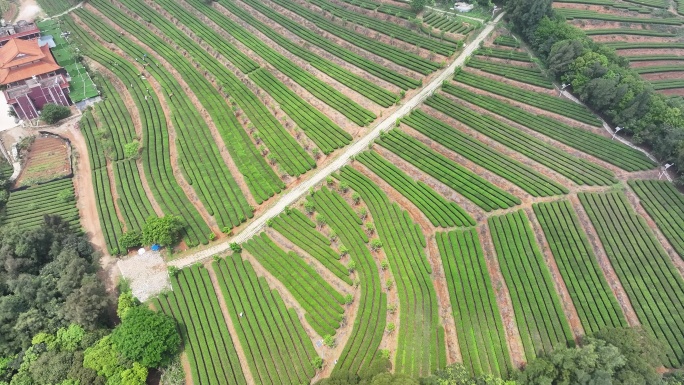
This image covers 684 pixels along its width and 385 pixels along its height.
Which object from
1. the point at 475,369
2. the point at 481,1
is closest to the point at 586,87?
the point at 481,1

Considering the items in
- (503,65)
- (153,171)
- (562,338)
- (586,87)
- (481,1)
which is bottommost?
(562,338)

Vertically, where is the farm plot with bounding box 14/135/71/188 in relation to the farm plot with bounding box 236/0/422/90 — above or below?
below

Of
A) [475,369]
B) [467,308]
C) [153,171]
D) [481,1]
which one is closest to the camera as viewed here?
[475,369]

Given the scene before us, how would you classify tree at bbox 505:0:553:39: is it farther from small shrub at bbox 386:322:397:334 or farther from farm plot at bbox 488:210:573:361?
small shrub at bbox 386:322:397:334

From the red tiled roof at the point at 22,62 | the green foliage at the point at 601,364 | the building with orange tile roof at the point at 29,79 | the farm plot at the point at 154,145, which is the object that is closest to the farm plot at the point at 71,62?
the building with orange tile roof at the point at 29,79

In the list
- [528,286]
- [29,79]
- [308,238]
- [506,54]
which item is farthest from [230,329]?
[506,54]

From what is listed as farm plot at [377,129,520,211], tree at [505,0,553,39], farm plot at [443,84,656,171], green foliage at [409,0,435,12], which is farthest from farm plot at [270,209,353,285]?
tree at [505,0,553,39]

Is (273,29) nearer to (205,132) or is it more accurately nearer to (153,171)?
(205,132)
